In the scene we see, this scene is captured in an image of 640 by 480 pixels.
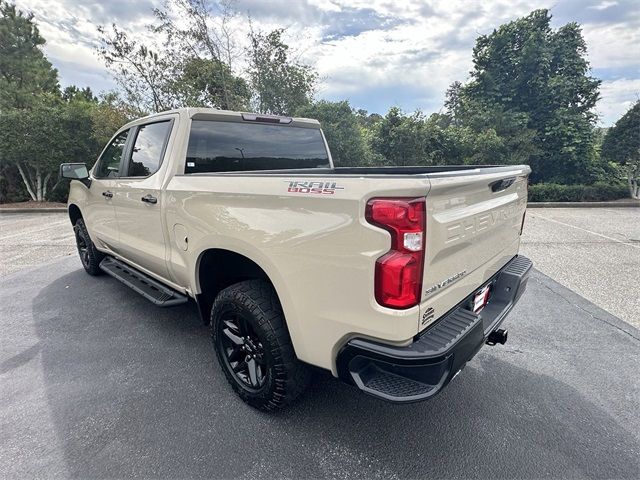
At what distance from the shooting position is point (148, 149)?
10.0 feet

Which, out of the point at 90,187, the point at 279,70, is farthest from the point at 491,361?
the point at 279,70

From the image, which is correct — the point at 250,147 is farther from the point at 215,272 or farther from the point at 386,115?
the point at 386,115

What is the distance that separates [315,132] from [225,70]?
1033 cm

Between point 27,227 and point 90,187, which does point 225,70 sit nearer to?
point 27,227

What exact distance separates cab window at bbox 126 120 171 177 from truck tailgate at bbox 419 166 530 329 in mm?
2320

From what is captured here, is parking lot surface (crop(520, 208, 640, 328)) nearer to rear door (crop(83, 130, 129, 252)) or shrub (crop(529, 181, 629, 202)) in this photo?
shrub (crop(529, 181, 629, 202))

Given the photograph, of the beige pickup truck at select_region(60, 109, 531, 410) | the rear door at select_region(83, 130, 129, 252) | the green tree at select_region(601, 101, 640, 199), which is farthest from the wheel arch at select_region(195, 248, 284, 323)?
the green tree at select_region(601, 101, 640, 199)

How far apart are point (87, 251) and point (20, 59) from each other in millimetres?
17426

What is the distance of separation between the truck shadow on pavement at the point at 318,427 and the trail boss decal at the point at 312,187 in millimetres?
1466

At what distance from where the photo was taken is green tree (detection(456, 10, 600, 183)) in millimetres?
13195

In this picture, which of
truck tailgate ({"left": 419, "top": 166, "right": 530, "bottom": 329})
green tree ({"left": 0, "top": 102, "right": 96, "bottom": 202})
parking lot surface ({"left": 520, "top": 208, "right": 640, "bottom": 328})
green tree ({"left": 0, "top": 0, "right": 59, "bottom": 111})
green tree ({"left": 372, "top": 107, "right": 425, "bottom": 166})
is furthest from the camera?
green tree ({"left": 0, "top": 0, "right": 59, "bottom": 111})

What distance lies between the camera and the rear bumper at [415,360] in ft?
4.80

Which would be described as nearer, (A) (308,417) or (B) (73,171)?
(A) (308,417)

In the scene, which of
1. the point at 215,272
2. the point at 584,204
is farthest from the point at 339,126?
the point at 215,272
